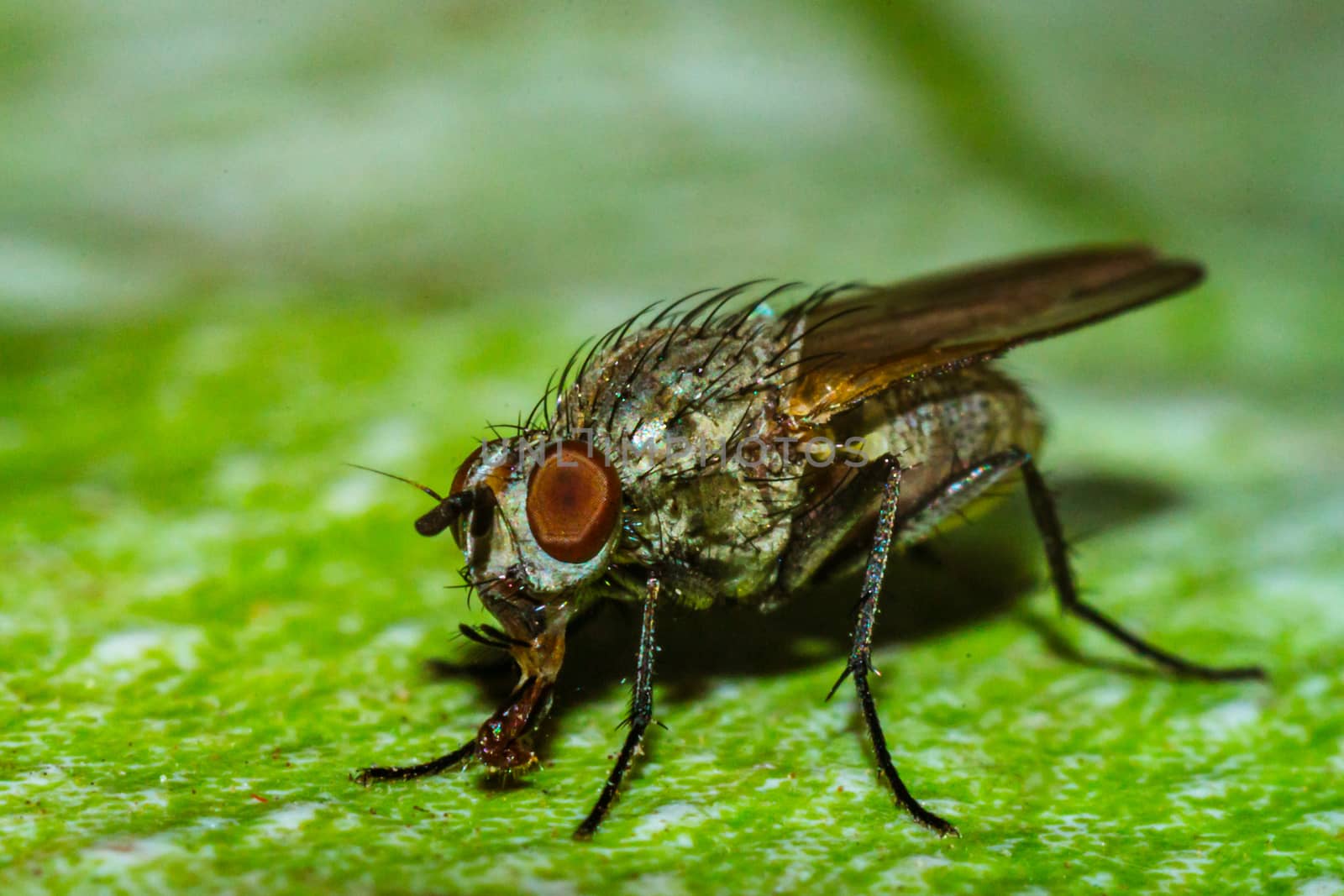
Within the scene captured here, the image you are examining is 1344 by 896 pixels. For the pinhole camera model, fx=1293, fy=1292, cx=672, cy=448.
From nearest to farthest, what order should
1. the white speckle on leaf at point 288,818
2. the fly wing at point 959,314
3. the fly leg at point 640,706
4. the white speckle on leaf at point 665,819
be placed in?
the white speckle on leaf at point 288,818 → the white speckle on leaf at point 665,819 → the fly leg at point 640,706 → the fly wing at point 959,314

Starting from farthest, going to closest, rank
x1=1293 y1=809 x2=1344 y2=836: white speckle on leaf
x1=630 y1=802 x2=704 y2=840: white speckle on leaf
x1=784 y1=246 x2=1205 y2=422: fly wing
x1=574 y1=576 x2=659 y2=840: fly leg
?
x1=784 y1=246 x2=1205 y2=422: fly wing < x1=1293 y1=809 x2=1344 y2=836: white speckle on leaf < x1=574 y1=576 x2=659 y2=840: fly leg < x1=630 y1=802 x2=704 y2=840: white speckle on leaf

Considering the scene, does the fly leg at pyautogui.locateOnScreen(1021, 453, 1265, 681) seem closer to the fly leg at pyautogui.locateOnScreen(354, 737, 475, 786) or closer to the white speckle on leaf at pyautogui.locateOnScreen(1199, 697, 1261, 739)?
the white speckle on leaf at pyautogui.locateOnScreen(1199, 697, 1261, 739)

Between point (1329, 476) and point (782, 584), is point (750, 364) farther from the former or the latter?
point (1329, 476)

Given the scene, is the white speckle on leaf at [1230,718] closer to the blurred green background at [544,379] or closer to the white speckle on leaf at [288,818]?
the blurred green background at [544,379]

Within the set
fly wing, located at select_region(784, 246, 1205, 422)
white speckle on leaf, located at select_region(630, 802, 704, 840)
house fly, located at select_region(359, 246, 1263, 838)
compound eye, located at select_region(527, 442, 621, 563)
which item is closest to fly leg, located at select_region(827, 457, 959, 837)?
house fly, located at select_region(359, 246, 1263, 838)

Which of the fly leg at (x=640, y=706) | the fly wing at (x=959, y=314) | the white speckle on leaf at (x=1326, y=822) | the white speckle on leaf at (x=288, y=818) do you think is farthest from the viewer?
the fly wing at (x=959, y=314)

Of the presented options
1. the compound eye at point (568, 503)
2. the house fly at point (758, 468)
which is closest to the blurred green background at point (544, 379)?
the house fly at point (758, 468)

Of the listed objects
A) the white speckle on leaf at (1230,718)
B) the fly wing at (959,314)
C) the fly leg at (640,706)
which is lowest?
the white speckle on leaf at (1230,718)
